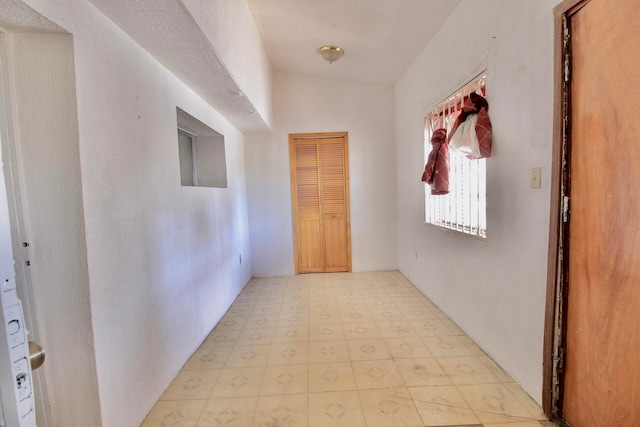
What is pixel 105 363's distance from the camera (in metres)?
1.21

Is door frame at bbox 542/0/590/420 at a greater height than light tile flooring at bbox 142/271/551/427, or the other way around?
door frame at bbox 542/0/590/420

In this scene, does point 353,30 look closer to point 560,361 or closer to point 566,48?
point 566,48

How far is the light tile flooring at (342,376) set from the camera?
4.77ft

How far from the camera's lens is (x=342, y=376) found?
1.75m

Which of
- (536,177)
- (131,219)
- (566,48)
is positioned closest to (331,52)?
(566,48)

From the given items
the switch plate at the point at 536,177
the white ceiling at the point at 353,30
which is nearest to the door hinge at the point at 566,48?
the switch plate at the point at 536,177

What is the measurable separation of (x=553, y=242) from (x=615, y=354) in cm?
49

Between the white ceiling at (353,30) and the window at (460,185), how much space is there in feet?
2.26

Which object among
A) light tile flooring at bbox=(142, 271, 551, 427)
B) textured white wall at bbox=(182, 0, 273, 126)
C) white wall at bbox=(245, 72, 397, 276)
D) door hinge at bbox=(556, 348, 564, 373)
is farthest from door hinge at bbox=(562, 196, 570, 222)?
white wall at bbox=(245, 72, 397, 276)

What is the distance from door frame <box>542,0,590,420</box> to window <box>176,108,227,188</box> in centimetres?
250

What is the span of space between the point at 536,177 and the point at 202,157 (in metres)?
2.79

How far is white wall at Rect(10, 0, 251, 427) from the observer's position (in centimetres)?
116

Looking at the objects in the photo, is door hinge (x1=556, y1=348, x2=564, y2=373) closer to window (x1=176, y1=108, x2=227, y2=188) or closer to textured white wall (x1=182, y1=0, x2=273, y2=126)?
textured white wall (x1=182, y1=0, x2=273, y2=126)

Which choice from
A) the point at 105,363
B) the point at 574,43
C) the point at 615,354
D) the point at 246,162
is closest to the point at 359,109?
the point at 246,162
